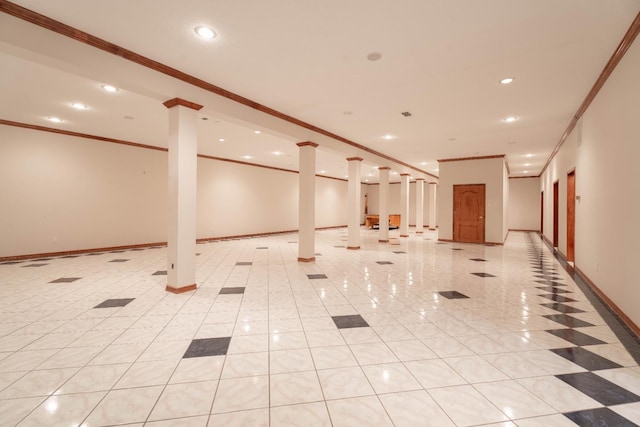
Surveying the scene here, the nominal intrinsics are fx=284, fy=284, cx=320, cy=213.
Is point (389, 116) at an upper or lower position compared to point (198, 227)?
upper

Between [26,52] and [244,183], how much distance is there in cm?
912

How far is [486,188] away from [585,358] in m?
9.16

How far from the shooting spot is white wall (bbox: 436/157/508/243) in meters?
10.2

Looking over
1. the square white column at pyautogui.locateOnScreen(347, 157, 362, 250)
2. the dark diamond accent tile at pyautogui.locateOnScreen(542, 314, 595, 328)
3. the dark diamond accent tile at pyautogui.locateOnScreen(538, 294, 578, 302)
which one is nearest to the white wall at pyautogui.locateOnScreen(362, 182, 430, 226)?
the square white column at pyautogui.locateOnScreen(347, 157, 362, 250)

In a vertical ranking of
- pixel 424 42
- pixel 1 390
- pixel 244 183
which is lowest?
pixel 1 390

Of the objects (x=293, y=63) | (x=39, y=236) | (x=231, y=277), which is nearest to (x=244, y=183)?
(x=39, y=236)

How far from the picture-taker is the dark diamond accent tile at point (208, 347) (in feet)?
7.95

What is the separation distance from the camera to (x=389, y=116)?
592 cm

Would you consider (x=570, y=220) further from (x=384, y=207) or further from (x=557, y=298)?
(x=384, y=207)

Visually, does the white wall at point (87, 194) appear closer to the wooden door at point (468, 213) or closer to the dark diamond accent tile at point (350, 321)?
the dark diamond accent tile at point (350, 321)

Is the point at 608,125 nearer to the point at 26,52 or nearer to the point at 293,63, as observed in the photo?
the point at 293,63

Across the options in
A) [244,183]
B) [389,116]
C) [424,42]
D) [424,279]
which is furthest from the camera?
[244,183]

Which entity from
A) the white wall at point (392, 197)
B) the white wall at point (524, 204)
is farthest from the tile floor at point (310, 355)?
the white wall at point (392, 197)

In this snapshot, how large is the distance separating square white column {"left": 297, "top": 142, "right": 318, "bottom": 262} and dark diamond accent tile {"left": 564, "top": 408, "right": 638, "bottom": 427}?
513 cm
